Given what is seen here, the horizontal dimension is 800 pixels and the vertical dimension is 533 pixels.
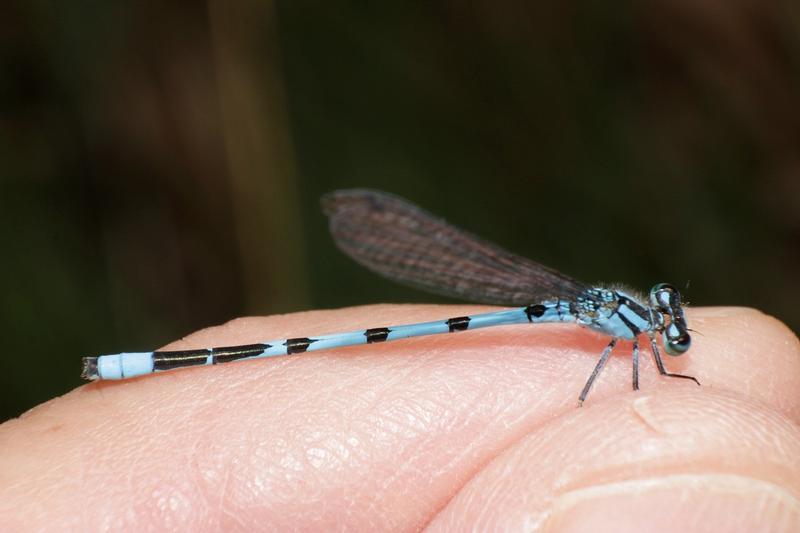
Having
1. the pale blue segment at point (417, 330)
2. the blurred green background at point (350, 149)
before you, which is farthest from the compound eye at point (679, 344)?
the blurred green background at point (350, 149)

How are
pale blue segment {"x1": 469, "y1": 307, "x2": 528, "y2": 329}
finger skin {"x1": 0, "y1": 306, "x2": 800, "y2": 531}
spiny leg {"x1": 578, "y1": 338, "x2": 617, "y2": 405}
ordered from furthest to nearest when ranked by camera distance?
pale blue segment {"x1": 469, "y1": 307, "x2": 528, "y2": 329}, spiny leg {"x1": 578, "y1": 338, "x2": 617, "y2": 405}, finger skin {"x1": 0, "y1": 306, "x2": 800, "y2": 531}

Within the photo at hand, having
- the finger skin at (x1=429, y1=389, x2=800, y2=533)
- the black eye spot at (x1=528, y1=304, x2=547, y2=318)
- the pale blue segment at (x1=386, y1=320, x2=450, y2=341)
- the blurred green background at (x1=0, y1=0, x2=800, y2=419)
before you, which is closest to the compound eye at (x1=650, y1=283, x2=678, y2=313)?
the black eye spot at (x1=528, y1=304, x2=547, y2=318)

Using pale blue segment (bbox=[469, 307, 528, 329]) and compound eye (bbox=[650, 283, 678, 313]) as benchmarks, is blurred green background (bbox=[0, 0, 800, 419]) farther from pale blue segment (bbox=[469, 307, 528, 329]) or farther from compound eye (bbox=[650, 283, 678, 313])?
pale blue segment (bbox=[469, 307, 528, 329])

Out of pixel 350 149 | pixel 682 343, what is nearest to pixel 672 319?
pixel 682 343

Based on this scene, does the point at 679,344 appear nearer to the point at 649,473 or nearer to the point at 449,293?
the point at 649,473

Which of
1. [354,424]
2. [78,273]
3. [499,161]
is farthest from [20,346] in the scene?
[499,161]

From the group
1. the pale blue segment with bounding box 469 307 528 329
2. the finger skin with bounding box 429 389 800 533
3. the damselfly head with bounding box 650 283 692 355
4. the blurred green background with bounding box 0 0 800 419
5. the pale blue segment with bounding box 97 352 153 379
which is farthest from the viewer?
the blurred green background with bounding box 0 0 800 419

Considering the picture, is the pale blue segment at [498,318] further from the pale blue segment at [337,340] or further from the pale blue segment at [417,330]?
the pale blue segment at [337,340]
